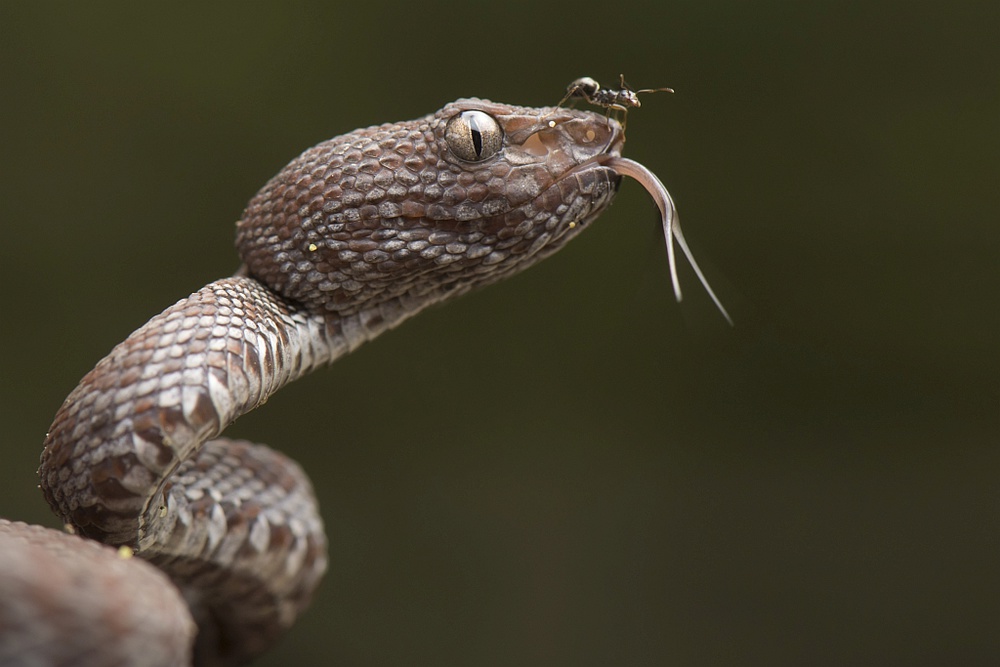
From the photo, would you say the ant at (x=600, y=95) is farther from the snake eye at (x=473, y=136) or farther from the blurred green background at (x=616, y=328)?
the blurred green background at (x=616, y=328)

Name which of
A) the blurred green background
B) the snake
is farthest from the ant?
the blurred green background

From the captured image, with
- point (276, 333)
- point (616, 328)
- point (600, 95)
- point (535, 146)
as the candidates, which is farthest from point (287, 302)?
point (616, 328)

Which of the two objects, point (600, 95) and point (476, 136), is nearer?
point (476, 136)

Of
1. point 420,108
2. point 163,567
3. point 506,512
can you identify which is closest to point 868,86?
point 420,108

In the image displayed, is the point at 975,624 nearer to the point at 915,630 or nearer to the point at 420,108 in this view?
the point at 915,630

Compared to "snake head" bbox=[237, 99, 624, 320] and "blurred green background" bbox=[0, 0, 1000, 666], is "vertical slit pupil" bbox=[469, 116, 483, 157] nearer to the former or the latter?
"snake head" bbox=[237, 99, 624, 320]

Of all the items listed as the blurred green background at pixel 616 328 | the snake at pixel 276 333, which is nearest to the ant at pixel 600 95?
the snake at pixel 276 333

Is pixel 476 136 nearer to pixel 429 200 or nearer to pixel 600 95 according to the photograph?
pixel 429 200
